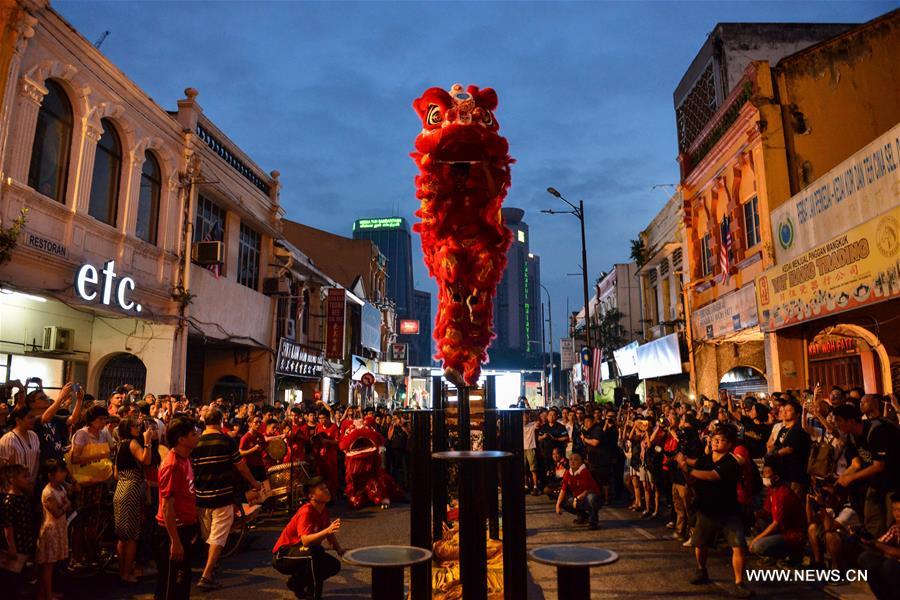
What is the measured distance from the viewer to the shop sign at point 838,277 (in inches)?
335

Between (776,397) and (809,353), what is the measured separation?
3.54 m

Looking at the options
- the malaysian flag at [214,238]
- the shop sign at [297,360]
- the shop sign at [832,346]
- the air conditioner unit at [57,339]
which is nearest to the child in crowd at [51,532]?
the air conditioner unit at [57,339]

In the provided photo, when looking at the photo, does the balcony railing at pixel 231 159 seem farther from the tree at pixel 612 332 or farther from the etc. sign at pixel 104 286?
the tree at pixel 612 332

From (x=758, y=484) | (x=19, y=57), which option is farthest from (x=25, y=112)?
(x=758, y=484)

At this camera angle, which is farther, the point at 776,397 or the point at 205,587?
the point at 776,397

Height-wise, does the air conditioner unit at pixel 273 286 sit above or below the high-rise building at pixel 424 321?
below

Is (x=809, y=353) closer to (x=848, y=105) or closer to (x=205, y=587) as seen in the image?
(x=848, y=105)

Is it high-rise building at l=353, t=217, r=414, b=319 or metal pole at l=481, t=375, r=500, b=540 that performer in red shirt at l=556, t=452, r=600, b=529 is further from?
high-rise building at l=353, t=217, r=414, b=319

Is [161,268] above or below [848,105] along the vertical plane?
below

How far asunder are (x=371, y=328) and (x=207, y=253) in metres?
21.5

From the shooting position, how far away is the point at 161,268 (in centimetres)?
1595

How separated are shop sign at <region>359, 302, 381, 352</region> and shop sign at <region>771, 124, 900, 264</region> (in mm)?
26149

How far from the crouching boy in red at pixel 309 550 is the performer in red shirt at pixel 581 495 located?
514cm

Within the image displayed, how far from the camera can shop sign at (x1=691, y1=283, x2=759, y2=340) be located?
14.1 metres
